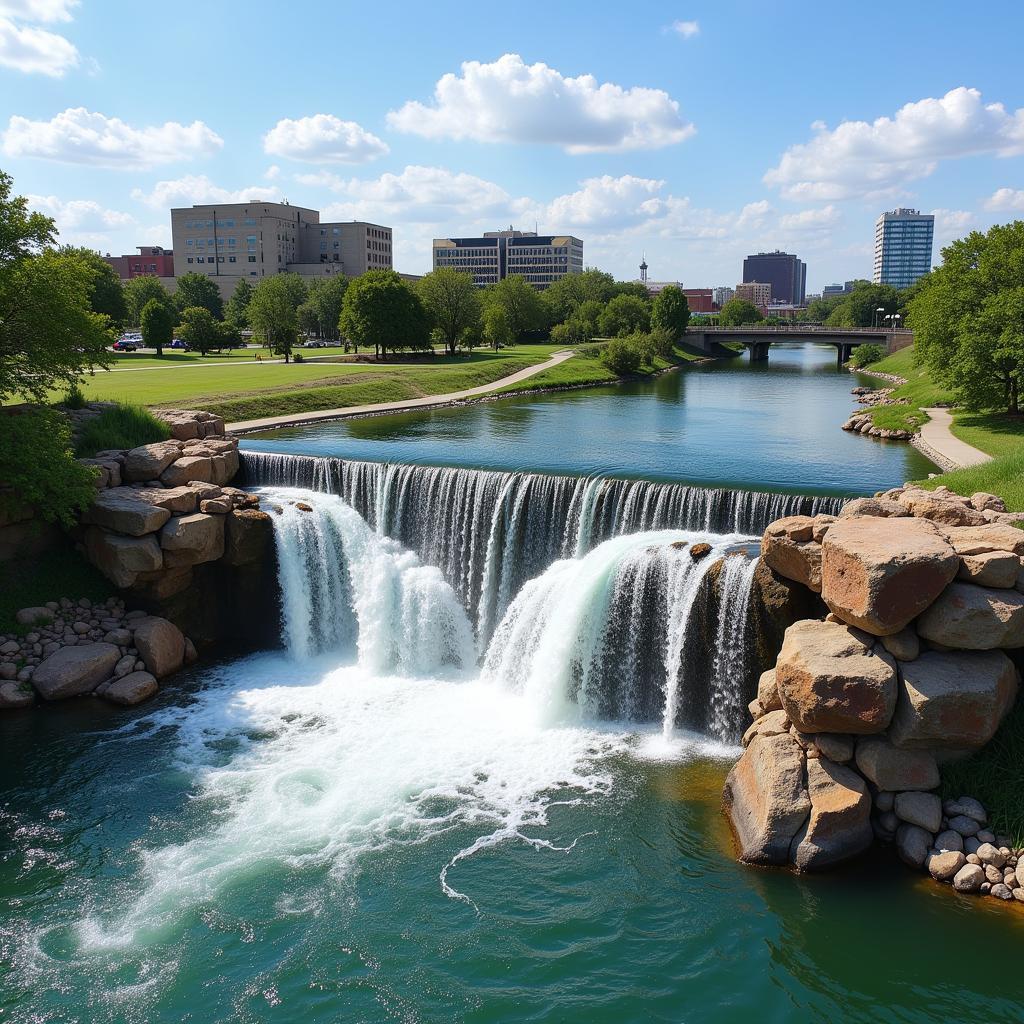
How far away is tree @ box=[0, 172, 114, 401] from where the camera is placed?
19.7 metres

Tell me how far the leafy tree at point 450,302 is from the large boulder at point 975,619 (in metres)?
59.4

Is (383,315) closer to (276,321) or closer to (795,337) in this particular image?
(276,321)

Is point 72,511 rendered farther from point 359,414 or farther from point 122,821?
point 359,414

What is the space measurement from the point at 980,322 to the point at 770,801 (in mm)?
26542

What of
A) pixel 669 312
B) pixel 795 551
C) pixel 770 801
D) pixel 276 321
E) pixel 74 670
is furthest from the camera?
pixel 669 312

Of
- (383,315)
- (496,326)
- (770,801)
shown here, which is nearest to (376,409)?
(383,315)

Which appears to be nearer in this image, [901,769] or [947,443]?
[901,769]

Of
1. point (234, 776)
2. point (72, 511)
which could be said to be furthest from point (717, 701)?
point (72, 511)

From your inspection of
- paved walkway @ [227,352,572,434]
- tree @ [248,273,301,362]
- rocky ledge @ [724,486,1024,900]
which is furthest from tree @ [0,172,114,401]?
tree @ [248,273,301,362]

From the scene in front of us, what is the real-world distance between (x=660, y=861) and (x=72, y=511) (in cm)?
1491

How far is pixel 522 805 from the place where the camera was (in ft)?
45.1

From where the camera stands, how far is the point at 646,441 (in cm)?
3266

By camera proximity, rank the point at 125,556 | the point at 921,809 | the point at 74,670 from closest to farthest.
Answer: the point at 921,809, the point at 74,670, the point at 125,556

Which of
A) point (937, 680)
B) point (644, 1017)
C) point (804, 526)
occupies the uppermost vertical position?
point (804, 526)
